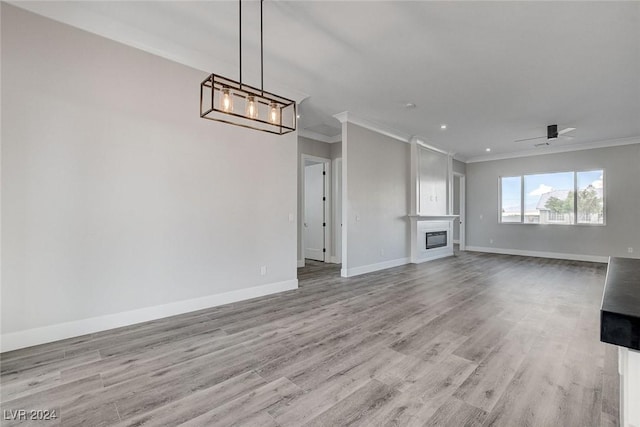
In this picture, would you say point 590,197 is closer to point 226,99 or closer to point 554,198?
point 554,198

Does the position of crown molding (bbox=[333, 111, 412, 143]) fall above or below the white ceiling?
below

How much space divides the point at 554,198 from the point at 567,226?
0.78 metres

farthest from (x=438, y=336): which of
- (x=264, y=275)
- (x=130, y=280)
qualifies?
(x=130, y=280)

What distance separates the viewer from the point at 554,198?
7707 millimetres

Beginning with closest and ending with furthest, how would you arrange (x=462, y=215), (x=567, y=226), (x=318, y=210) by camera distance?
1. (x=318, y=210)
2. (x=567, y=226)
3. (x=462, y=215)

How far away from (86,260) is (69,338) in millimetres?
715

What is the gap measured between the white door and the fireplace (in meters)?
2.64

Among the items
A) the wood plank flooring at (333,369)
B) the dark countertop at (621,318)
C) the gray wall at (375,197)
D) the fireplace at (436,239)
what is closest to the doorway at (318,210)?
the gray wall at (375,197)

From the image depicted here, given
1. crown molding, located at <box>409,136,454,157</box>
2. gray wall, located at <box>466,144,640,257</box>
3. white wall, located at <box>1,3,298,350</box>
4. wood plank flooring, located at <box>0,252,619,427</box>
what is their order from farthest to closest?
crown molding, located at <box>409,136,454,157</box> → gray wall, located at <box>466,144,640,257</box> → white wall, located at <box>1,3,298,350</box> → wood plank flooring, located at <box>0,252,619,427</box>

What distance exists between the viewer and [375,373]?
218cm

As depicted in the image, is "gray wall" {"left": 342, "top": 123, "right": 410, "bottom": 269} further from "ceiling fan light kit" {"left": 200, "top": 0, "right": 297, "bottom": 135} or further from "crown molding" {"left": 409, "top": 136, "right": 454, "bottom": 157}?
"ceiling fan light kit" {"left": 200, "top": 0, "right": 297, "bottom": 135}

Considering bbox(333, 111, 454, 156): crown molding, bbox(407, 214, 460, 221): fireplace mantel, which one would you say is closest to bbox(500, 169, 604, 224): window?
bbox(407, 214, 460, 221): fireplace mantel

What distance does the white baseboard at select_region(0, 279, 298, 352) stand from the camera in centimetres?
250

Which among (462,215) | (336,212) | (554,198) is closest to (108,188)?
(336,212)
